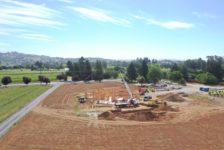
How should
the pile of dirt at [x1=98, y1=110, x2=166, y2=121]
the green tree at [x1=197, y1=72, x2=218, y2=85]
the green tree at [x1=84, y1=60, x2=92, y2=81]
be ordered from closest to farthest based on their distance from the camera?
the pile of dirt at [x1=98, y1=110, x2=166, y2=121], the green tree at [x1=197, y1=72, x2=218, y2=85], the green tree at [x1=84, y1=60, x2=92, y2=81]

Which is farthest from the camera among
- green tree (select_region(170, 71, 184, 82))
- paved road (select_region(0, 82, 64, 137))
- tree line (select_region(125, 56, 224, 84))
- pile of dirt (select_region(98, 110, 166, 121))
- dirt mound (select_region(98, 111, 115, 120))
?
green tree (select_region(170, 71, 184, 82))

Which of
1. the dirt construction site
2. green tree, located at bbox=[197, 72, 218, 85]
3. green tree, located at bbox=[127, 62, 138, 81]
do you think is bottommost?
the dirt construction site

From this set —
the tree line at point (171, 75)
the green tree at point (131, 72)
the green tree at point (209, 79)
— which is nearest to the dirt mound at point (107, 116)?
the tree line at point (171, 75)

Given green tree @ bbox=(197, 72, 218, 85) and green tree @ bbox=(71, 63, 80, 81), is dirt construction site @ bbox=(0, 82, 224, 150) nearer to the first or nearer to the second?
green tree @ bbox=(197, 72, 218, 85)

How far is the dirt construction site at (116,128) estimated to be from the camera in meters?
23.4

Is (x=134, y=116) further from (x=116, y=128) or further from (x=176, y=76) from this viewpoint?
(x=176, y=76)

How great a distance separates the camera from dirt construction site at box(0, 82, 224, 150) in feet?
76.9

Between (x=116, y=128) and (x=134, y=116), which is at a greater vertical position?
(x=134, y=116)

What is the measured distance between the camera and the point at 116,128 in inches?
1145

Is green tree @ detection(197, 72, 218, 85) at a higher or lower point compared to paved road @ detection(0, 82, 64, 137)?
higher

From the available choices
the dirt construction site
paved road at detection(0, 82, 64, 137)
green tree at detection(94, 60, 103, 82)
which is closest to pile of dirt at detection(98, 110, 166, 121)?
the dirt construction site

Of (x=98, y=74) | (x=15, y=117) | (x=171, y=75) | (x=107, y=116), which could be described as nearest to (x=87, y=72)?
(x=98, y=74)

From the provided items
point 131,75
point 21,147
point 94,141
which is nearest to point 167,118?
A: point 94,141

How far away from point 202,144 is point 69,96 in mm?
34218
